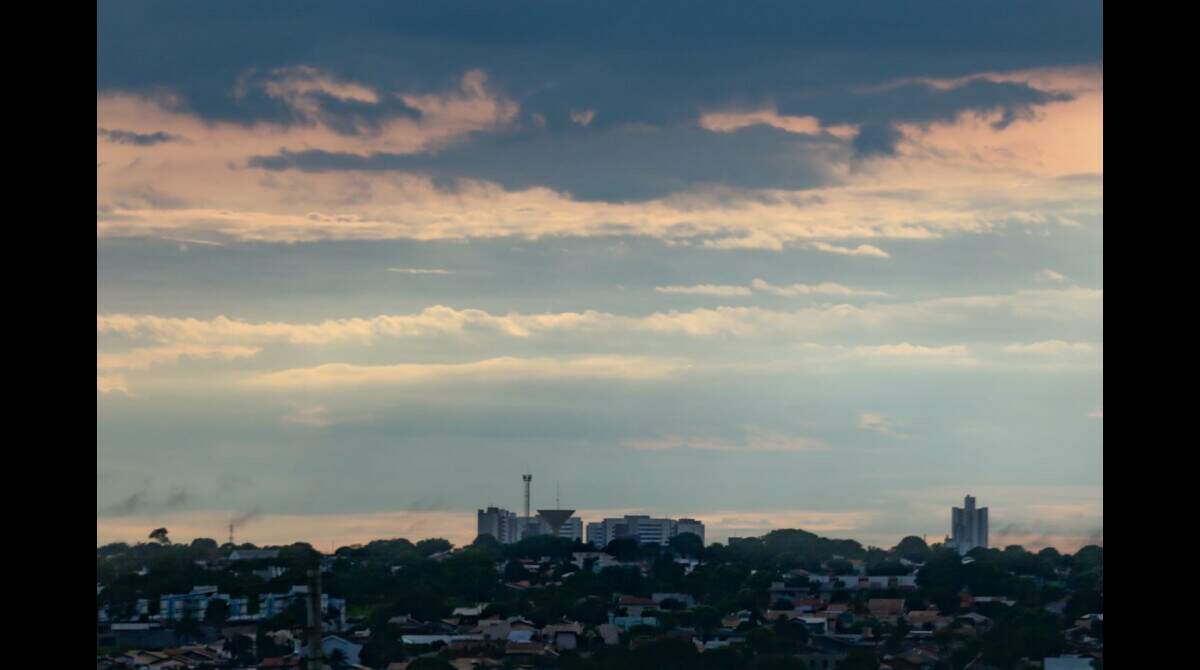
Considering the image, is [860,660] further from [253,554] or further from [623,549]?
[253,554]

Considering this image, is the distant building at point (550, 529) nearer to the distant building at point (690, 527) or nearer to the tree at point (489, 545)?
the tree at point (489, 545)

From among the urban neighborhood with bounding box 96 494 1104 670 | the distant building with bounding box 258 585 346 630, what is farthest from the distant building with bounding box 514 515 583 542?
the distant building with bounding box 258 585 346 630

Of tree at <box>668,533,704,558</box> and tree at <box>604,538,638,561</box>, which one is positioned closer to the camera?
tree at <box>604,538,638,561</box>

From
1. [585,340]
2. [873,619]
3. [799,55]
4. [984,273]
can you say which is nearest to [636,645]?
[873,619]

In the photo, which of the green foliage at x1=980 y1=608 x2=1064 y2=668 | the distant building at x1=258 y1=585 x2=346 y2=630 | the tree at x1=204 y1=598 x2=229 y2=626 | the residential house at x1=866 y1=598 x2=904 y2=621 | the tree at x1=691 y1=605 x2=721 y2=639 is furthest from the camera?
the tree at x1=691 y1=605 x2=721 y2=639

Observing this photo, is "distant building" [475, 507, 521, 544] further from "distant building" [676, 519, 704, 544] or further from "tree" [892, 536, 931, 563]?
"tree" [892, 536, 931, 563]
